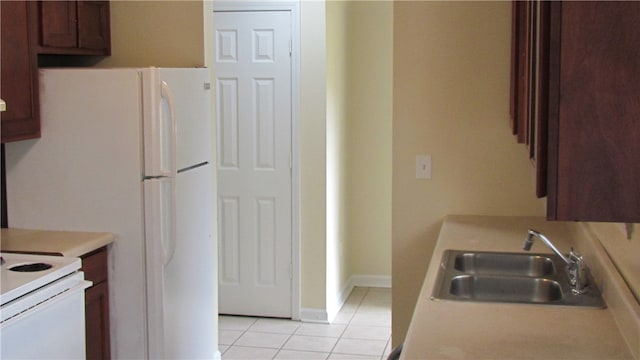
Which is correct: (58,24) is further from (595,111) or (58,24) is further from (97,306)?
(595,111)

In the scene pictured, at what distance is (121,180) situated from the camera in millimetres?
3199

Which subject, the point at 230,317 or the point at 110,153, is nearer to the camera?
the point at 110,153

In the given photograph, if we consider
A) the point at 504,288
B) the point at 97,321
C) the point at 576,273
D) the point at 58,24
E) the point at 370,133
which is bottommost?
the point at 97,321

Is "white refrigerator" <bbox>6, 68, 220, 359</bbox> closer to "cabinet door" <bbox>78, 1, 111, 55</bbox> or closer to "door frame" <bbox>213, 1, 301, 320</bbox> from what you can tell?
"cabinet door" <bbox>78, 1, 111, 55</bbox>

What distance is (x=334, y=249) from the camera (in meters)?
5.12

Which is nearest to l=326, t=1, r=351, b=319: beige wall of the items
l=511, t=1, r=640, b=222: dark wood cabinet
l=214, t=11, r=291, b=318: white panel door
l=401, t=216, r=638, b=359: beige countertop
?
l=214, t=11, r=291, b=318: white panel door

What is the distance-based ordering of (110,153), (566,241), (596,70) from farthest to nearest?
1. (110,153)
2. (566,241)
3. (596,70)

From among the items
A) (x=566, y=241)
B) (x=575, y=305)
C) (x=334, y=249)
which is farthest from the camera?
(x=334, y=249)

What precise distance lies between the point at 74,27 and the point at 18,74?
511 millimetres

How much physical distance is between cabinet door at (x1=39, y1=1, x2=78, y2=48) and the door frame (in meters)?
1.47

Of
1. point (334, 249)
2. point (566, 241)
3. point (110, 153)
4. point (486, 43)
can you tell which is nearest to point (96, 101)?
point (110, 153)

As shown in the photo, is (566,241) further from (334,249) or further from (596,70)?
(334,249)

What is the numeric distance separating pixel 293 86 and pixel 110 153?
5.86ft

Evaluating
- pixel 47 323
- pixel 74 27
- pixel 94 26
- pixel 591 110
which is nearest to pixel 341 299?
pixel 94 26
